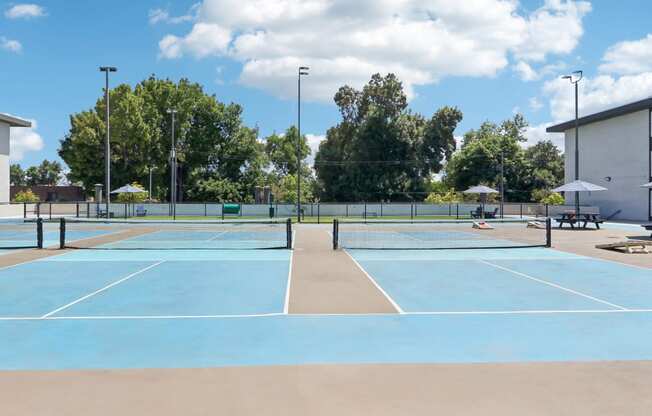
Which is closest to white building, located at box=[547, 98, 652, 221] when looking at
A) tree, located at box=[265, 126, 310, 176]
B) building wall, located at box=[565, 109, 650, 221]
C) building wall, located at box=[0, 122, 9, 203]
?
building wall, located at box=[565, 109, 650, 221]

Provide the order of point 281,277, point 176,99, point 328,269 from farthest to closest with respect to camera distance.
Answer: point 176,99, point 328,269, point 281,277

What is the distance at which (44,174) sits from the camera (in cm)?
12888

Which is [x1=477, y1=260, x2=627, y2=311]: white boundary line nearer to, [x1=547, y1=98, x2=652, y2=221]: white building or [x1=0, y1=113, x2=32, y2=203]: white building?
[x1=547, y1=98, x2=652, y2=221]: white building

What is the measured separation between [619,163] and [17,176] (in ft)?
408

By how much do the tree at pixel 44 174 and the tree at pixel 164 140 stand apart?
221 feet

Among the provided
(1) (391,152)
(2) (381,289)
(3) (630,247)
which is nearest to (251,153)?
(1) (391,152)

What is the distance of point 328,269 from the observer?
1377 centimetres

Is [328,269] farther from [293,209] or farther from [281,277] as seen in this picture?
[293,209]

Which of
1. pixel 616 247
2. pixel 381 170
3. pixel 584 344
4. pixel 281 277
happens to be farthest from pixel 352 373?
pixel 381 170

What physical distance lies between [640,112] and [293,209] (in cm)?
2814

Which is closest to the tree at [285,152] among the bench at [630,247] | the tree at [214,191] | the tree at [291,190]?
the tree at [291,190]

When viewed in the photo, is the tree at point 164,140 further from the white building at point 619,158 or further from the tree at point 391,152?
the white building at point 619,158

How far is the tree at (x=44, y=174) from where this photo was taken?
127438 mm

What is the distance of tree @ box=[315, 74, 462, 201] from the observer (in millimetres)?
65750
